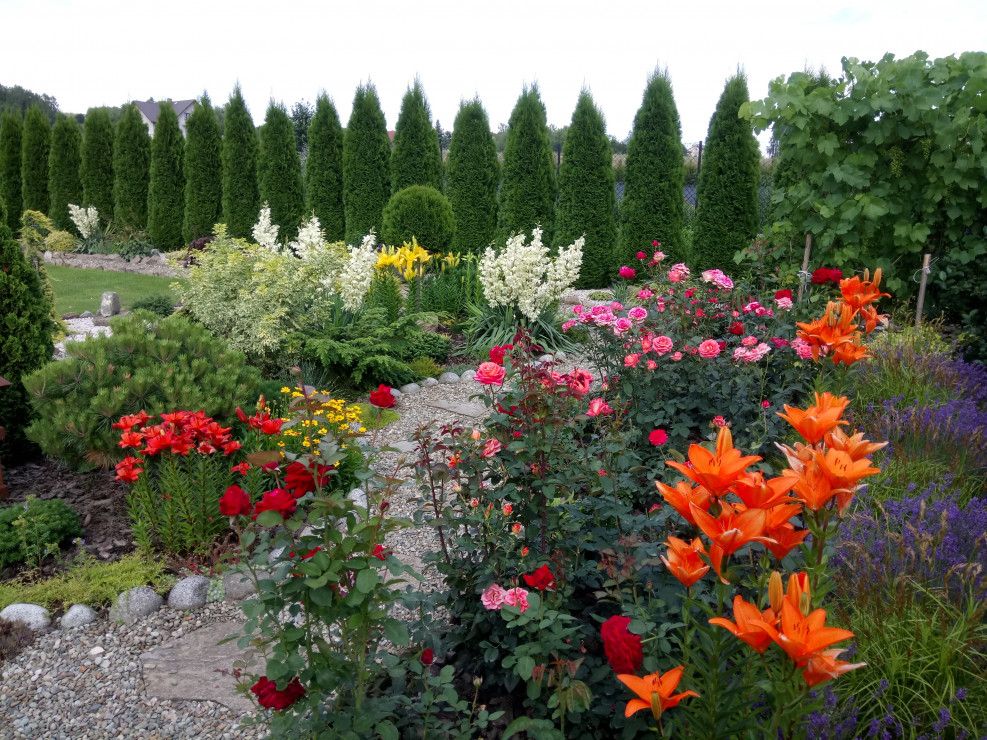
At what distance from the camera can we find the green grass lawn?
375 inches

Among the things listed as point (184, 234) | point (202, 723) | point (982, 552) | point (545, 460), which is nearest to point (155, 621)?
point (202, 723)

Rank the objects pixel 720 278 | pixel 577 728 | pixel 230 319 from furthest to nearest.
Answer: pixel 230 319 → pixel 720 278 → pixel 577 728

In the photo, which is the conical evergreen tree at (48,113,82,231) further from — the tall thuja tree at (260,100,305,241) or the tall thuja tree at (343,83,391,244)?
the tall thuja tree at (343,83,391,244)

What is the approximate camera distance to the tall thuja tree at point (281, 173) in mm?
12562

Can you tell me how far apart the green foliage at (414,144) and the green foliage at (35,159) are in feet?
34.5

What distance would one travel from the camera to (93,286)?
11.2 m

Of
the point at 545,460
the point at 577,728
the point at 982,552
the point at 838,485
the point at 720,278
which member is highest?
the point at 720,278

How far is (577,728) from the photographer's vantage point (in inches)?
69.4

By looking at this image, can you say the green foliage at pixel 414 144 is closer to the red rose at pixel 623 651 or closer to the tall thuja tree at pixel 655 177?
the tall thuja tree at pixel 655 177

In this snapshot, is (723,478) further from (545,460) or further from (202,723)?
(202,723)

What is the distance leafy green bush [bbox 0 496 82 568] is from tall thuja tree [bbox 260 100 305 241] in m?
9.90

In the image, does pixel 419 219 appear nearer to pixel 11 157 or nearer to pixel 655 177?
pixel 655 177

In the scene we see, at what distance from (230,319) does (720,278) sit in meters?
3.95

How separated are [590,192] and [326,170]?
5.08m
